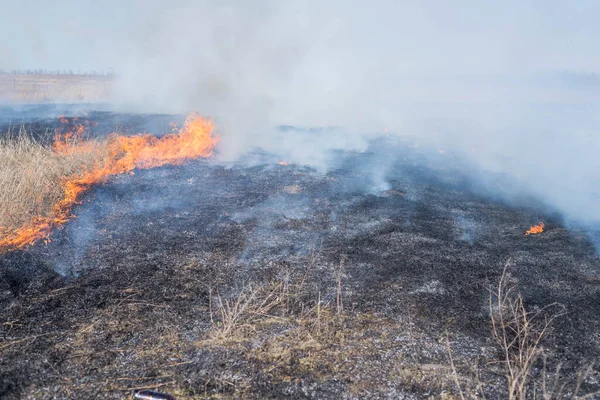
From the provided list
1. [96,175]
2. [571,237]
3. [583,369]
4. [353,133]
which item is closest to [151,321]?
[583,369]

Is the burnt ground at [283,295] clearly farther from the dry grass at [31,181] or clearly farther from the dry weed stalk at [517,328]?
the dry grass at [31,181]

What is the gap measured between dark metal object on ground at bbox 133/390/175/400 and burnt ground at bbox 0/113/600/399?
10cm

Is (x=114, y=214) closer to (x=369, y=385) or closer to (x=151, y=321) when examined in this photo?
(x=151, y=321)

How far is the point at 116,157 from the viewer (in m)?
12.0

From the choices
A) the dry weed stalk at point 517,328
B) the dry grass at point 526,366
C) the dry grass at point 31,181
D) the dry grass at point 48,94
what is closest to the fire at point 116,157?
the dry grass at point 31,181

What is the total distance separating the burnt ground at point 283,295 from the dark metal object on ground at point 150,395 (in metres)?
0.10

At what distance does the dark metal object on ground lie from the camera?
3668 mm

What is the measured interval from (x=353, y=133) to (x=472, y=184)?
8578 mm

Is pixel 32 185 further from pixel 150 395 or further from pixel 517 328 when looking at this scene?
pixel 517 328

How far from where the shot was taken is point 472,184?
12.1m

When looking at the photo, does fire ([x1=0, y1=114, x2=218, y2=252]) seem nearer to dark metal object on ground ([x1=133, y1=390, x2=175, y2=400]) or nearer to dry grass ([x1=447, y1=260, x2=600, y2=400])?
dark metal object on ground ([x1=133, y1=390, x2=175, y2=400])

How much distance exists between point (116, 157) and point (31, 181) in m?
3.62

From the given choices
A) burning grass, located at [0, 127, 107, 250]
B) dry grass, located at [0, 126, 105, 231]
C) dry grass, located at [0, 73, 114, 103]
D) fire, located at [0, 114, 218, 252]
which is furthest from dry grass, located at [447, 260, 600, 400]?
dry grass, located at [0, 73, 114, 103]

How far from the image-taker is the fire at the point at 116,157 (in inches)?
281
